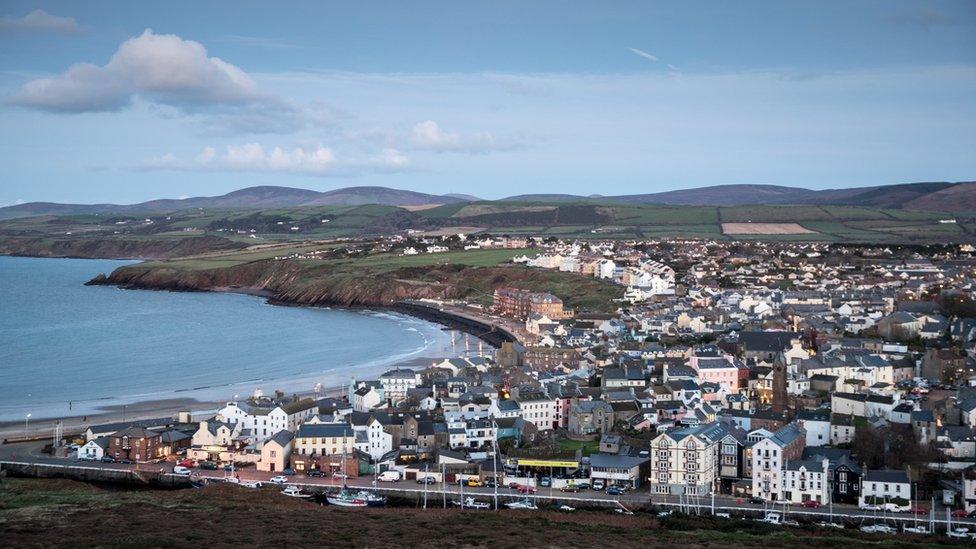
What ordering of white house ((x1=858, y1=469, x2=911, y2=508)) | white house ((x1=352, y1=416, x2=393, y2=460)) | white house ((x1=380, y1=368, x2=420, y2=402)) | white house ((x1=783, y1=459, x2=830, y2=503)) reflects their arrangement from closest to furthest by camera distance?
1. white house ((x1=858, y1=469, x2=911, y2=508))
2. white house ((x1=783, y1=459, x2=830, y2=503))
3. white house ((x1=352, y1=416, x2=393, y2=460))
4. white house ((x1=380, y1=368, x2=420, y2=402))

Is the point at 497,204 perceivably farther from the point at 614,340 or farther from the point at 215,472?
the point at 215,472

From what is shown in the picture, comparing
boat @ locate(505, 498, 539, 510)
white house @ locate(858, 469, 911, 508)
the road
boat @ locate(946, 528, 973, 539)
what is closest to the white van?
the road

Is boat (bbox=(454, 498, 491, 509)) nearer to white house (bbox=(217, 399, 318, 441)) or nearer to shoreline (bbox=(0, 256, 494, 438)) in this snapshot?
white house (bbox=(217, 399, 318, 441))

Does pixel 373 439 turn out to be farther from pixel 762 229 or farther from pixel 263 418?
pixel 762 229

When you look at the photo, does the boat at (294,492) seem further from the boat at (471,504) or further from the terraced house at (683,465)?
the terraced house at (683,465)

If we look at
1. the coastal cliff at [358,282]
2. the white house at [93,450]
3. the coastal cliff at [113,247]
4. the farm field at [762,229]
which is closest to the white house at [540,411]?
the white house at [93,450]

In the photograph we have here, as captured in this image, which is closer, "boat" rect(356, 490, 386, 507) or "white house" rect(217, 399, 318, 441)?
"boat" rect(356, 490, 386, 507)
